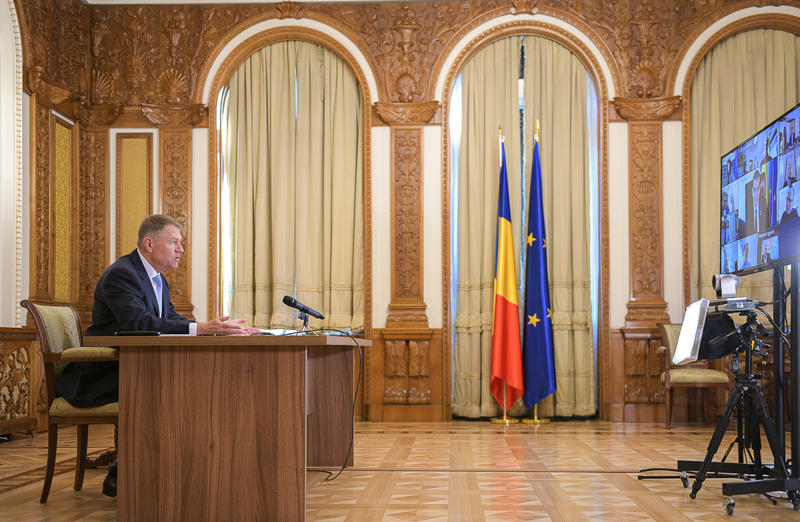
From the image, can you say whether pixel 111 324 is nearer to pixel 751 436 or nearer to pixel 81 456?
pixel 81 456

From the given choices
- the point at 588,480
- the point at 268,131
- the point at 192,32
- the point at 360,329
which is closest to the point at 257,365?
the point at 588,480

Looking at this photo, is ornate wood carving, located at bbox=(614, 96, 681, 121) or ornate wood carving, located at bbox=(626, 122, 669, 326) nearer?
ornate wood carving, located at bbox=(626, 122, 669, 326)

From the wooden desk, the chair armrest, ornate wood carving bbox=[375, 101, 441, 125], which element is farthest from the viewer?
ornate wood carving bbox=[375, 101, 441, 125]

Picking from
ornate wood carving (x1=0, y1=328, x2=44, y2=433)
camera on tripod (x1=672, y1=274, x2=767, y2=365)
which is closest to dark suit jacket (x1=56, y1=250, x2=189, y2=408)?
camera on tripod (x1=672, y1=274, x2=767, y2=365)

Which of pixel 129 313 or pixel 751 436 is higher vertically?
pixel 129 313

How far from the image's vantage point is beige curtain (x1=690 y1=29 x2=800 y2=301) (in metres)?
7.29

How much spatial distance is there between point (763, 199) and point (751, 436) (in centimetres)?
117

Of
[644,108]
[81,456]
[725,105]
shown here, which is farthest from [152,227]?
[725,105]

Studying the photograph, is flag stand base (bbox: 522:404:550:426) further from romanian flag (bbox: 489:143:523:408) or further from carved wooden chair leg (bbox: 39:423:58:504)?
carved wooden chair leg (bbox: 39:423:58:504)

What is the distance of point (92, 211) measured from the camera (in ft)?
24.9

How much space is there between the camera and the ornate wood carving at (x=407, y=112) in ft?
24.6

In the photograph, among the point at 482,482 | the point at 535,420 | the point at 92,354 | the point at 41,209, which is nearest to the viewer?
the point at 92,354

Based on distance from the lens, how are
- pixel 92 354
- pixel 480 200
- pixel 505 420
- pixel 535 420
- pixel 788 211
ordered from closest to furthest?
pixel 92 354, pixel 788 211, pixel 505 420, pixel 535 420, pixel 480 200

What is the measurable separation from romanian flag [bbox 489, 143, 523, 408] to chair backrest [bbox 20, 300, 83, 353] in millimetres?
3960
